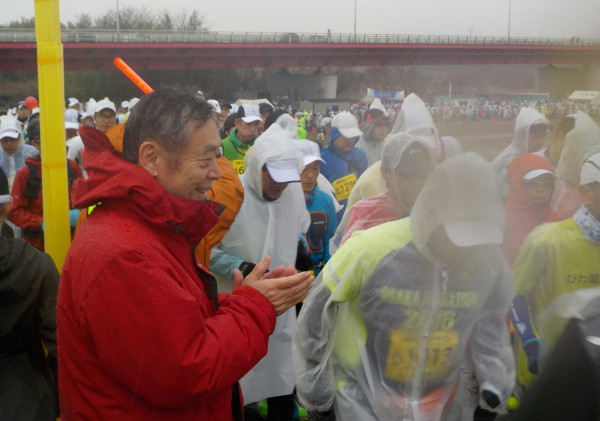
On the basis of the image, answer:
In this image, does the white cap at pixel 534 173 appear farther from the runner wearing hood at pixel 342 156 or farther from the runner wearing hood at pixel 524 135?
the runner wearing hood at pixel 342 156

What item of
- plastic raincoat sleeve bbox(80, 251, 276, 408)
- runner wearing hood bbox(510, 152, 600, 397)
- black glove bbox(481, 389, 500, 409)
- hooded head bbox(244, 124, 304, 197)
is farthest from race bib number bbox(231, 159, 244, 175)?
plastic raincoat sleeve bbox(80, 251, 276, 408)

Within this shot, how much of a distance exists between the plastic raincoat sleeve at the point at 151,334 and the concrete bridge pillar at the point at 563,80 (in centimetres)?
94

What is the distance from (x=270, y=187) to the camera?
3934mm

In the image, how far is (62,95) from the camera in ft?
7.24

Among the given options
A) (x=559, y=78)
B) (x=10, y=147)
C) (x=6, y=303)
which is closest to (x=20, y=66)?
(x=10, y=147)

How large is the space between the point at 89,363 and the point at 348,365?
3.54ft

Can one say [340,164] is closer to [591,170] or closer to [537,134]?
[591,170]

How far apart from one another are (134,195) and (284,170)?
219 cm

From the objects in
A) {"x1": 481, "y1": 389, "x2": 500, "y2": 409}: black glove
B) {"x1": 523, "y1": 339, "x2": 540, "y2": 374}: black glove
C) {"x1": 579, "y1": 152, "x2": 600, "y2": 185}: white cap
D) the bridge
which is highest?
the bridge

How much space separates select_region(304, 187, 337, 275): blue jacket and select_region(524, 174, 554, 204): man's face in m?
1.66

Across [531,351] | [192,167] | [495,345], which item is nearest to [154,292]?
[192,167]

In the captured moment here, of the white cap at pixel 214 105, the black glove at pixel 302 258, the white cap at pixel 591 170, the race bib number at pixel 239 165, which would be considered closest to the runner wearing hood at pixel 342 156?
the race bib number at pixel 239 165

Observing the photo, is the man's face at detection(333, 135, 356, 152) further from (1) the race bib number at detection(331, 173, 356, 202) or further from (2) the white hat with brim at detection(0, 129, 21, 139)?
(2) the white hat with brim at detection(0, 129, 21, 139)

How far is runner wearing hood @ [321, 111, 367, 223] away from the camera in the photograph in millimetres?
6055
